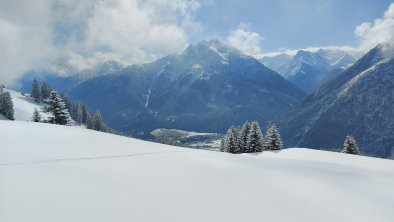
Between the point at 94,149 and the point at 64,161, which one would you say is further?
the point at 94,149

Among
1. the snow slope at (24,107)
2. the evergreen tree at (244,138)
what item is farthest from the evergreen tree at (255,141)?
the snow slope at (24,107)

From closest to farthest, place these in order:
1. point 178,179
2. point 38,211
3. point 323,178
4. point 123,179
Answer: point 38,211
point 123,179
point 178,179
point 323,178

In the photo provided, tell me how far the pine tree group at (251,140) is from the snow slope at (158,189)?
46313 millimetres

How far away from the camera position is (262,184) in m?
12.0

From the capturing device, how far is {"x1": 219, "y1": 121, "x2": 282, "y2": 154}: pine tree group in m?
61.7

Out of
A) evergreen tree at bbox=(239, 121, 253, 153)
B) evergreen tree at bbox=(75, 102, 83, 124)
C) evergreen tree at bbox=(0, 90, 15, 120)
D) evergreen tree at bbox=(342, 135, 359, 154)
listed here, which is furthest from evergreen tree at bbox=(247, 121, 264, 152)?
evergreen tree at bbox=(75, 102, 83, 124)

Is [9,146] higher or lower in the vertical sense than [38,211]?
higher

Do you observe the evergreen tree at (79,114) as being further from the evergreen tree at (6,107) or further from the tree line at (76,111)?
the evergreen tree at (6,107)

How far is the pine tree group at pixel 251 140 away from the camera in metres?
61.7

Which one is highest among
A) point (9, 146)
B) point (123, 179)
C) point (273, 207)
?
point (9, 146)

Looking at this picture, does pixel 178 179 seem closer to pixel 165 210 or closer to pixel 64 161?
pixel 165 210

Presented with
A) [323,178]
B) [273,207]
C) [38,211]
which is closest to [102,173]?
[38,211]


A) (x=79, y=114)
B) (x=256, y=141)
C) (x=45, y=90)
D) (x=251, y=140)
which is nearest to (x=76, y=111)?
(x=79, y=114)

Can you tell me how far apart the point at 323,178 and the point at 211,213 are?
25.6 feet
